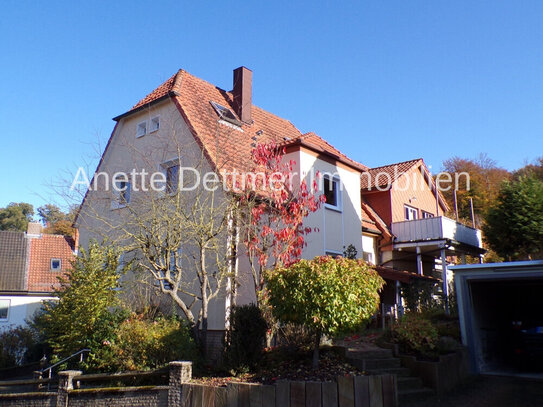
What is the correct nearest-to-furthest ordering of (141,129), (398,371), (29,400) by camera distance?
(398,371) < (29,400) < (141,129)

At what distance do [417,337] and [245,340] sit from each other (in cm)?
412

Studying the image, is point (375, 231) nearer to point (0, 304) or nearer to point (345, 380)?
point (345, 380)

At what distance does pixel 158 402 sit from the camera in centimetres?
978

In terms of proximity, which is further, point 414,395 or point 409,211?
point 409,211

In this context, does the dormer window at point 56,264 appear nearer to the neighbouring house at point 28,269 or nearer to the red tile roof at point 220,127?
the neighbouring house at point 28,269

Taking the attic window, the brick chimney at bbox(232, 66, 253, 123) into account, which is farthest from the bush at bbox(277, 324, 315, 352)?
the brick chimney at bbox(232, 66, 253, 123)

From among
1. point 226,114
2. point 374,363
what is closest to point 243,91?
point 226,114

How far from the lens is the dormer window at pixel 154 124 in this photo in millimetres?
17925

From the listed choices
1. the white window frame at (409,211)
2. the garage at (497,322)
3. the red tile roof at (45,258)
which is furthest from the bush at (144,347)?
the red tile roof at (45,258)

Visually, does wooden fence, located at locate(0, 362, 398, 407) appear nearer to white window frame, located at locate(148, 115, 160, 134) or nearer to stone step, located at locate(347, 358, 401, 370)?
stone step, located at locate(347, 358, 401, 370)

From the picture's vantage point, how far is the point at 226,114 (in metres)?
19.1

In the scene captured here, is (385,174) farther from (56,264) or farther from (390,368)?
(56,264)

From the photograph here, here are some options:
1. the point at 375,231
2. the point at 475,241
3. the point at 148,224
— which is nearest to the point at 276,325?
the point at 148,224

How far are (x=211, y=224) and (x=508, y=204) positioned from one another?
1558cm
